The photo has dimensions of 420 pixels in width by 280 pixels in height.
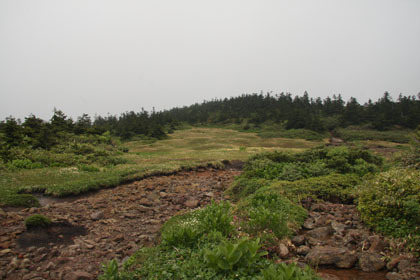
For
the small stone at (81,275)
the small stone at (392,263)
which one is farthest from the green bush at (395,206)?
the small stone at (81,275)

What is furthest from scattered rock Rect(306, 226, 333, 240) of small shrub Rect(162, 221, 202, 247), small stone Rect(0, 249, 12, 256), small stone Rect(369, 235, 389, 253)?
small stone Rect(0, 249, 12, 256)

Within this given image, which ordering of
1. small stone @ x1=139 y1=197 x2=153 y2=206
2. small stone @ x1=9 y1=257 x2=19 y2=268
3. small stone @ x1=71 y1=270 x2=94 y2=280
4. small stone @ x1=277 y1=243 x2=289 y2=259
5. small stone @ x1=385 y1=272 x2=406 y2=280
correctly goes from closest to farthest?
small stone @ x1=385 y1=272 x2=406 y2=280
small stone @ x1=277 y1=243 x2=289 y2=259
small stone @ x1=71 y1=270 x2=94 y2=280
small stone @ x1=9 y1=257 x2=19 y2=268
small stone @ x1=139 y1=197 x2=153 y2=206

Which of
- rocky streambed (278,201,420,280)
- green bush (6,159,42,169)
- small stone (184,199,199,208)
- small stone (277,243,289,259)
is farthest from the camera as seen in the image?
green bush (6,159,42,169)

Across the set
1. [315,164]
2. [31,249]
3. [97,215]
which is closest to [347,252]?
[315,164]

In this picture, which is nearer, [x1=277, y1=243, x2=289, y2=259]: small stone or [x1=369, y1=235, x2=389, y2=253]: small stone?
[x1=369, y1=235, x2=389, y2=253]: small stone

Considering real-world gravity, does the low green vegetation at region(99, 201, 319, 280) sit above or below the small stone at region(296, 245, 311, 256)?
above

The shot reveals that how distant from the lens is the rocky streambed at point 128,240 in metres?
4.46

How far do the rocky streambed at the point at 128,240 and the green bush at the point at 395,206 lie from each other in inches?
13.1

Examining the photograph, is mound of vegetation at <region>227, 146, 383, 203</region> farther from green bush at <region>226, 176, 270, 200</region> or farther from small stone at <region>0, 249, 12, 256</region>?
small stone at <region>0, 249, 12, 256</region>

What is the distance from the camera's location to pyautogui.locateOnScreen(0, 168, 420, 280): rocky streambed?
176 inches

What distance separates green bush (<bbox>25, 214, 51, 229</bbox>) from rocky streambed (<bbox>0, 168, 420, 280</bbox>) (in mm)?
236

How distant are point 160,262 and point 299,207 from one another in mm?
4464

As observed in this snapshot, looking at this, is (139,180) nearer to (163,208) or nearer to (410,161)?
(163,208)

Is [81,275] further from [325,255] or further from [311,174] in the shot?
[311,174]
